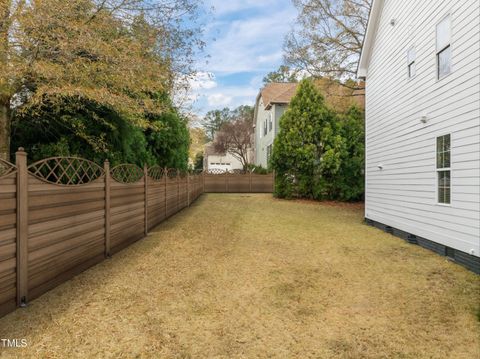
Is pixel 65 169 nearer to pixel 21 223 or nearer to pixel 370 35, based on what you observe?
pixel 21 223

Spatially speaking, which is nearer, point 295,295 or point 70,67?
point 295,295

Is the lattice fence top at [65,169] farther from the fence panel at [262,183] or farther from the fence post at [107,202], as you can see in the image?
the fence panel at [262,183]

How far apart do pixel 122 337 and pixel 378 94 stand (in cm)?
969

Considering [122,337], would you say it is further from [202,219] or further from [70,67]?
[202,219]

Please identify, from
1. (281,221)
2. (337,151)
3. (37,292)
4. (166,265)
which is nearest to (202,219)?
(281,221)

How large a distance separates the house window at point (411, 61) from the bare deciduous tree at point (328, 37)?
761 cm

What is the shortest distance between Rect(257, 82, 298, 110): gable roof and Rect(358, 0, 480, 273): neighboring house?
1321 centimetres

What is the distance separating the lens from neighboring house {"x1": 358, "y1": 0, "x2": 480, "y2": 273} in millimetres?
5531

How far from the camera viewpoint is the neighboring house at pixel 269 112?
23797mm

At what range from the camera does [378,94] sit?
10.1m

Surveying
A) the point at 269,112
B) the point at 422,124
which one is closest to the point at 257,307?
the point at 422,124

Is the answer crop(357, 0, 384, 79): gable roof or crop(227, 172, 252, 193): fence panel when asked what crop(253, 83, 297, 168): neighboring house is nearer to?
crop(227, 172, 252, 193): fence panel

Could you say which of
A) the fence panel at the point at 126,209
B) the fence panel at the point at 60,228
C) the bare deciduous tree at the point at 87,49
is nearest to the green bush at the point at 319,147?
the bare deciduous tree at the point at 87,49

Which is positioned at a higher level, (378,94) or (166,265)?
(378,94)
